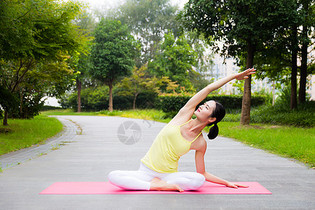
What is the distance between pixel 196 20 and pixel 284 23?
4.16m

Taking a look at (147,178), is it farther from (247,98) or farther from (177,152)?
(247,98)

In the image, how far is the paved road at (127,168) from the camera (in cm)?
391

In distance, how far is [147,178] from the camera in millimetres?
4344

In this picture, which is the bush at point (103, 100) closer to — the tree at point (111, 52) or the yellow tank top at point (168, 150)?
the tree at point (111, 52)

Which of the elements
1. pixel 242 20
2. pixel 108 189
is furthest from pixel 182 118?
pixel 242 20

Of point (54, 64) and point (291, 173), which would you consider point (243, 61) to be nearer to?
point (54, 64)

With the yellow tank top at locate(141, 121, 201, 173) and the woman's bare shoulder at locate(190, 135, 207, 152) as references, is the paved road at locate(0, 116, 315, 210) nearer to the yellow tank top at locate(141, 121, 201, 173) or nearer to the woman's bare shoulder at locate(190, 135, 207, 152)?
the yellow tank top at locate(141, 121, 201, 173)

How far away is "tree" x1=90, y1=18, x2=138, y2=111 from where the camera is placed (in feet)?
113

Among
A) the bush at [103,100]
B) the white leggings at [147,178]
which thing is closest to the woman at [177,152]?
the white leggings at [147,178]

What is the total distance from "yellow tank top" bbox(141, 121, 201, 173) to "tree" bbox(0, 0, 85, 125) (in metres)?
6.26

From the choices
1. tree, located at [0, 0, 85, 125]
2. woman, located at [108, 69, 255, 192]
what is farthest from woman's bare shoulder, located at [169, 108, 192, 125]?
tree, located at [0, 0, 85, 125]

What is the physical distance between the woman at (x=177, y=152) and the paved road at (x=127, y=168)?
0.65ft

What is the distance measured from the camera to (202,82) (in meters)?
42.5

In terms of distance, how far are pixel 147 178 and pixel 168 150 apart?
20.7 inches
